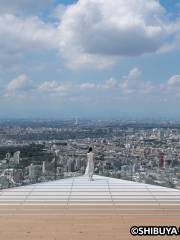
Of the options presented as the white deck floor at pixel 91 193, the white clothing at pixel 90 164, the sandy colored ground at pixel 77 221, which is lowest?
the white deck floor at pixel 91 193

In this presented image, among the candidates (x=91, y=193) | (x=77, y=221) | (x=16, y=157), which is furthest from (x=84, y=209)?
(x=16, y=157)

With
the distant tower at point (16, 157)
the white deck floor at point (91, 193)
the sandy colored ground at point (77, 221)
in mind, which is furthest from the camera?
the distant tower at point (16, 157)

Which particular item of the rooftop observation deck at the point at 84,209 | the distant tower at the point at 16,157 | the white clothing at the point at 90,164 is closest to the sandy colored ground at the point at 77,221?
the rooftop observation deck at the point at 84,209

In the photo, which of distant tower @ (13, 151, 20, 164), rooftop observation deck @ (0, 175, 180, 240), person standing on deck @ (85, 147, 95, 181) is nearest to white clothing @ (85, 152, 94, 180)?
person standing on deck @ (85, 147, 95, 181)

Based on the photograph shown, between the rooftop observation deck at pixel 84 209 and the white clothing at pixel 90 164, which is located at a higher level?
the white clothing at pixel 90 164

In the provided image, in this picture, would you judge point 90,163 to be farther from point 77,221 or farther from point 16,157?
point 77,221

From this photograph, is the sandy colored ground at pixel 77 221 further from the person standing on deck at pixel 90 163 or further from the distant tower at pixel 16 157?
the person standing on deck at pixel 90 163

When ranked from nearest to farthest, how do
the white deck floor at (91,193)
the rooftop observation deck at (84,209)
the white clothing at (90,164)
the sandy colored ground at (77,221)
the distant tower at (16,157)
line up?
1. the sandy colored ground at (77,221)
2. the rooftop observation deck at (84,209)
3. the white deck floor at (91,193)
4. the distant tower at (16,157)
5. the white clothing at (90,164)

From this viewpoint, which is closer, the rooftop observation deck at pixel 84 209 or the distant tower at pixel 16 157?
the rooftop observation deck at pixel 84 209

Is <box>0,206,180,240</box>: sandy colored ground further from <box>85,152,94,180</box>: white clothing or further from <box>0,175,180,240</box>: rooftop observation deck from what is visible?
<box>85,152,94,180</box>: white clothing
